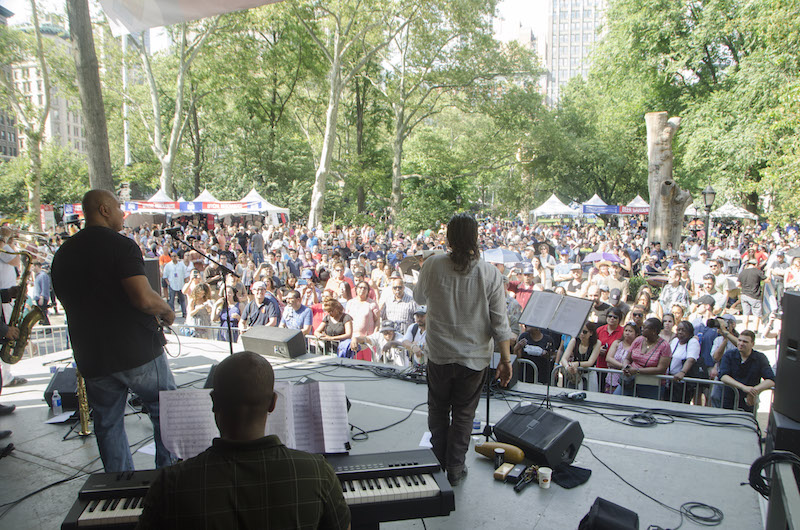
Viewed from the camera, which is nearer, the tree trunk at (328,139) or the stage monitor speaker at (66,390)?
the stage monitor speaker at (66,390)

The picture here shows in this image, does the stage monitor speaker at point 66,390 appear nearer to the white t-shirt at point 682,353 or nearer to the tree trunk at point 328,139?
the white t-shirt at point 682,353

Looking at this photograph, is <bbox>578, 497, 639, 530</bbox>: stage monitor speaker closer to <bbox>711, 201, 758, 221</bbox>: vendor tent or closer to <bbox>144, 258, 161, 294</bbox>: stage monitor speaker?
<bbox>144, 258, 161, 294</bbox>: stage monitor speaker

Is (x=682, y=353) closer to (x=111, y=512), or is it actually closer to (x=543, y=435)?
(x=543, y=435)

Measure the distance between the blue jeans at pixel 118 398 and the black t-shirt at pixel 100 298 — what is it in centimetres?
8

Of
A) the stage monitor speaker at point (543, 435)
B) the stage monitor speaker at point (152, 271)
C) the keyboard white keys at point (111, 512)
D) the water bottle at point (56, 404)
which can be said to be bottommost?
the water bottle at point (56, 404)

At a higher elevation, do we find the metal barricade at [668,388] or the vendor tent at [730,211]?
the vendor tent at [730,211]

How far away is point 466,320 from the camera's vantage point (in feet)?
11.2

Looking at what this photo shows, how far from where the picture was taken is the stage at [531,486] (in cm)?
328

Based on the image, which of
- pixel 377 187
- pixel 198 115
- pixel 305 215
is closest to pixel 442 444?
pixel 377 187

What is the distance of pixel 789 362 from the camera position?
324cm

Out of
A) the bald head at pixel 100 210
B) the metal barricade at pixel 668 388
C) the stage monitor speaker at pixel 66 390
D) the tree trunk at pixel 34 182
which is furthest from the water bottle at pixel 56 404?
the tree trunk at pixel 34 182

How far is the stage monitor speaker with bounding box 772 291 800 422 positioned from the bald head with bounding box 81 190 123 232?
413 centimetres

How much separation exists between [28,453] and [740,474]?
5430 millimetres

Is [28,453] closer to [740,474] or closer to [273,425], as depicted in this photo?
[273,425]
